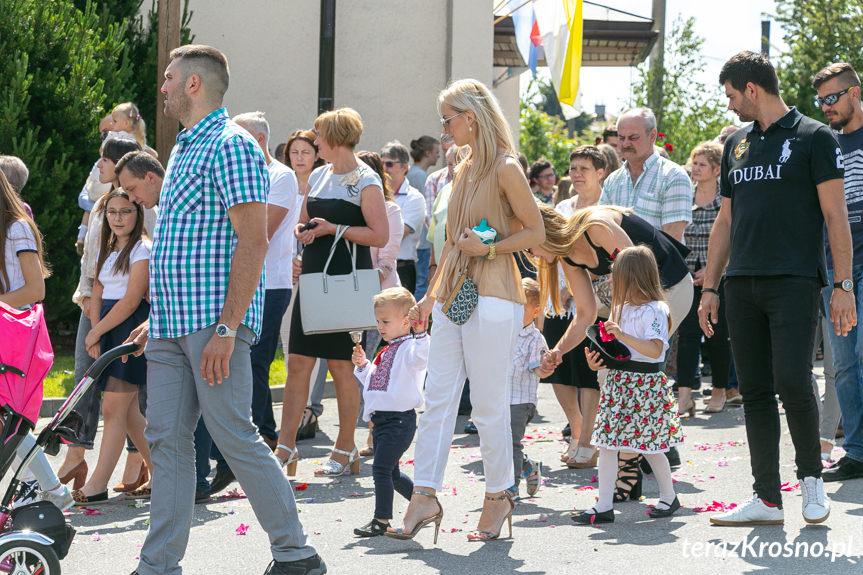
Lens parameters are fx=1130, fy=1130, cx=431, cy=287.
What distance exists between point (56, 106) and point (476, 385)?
8530 mm

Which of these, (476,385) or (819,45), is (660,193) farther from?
(819,45)

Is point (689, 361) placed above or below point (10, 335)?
below

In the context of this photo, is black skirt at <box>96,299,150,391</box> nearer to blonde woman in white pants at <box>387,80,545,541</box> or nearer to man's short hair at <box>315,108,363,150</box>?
man's short hair at <box>315,108,363,150</box>

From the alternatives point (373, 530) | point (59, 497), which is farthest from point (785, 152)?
point (59, 497)

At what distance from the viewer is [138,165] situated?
6.53 meters

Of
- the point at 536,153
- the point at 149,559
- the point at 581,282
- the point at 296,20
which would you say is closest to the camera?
the point at 149,559

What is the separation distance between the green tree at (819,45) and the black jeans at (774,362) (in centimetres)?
1807

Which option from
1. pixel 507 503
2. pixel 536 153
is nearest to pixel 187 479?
pixel 507 503

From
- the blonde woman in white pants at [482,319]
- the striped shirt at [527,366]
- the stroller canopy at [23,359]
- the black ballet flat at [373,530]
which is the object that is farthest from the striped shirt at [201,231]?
the striped shirt at [527,366]

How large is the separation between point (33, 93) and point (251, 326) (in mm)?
8728

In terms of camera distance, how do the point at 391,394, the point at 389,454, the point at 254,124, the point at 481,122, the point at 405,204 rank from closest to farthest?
the point at 481,122
the point at 389,454
the point at 391,394
the point at 254,124
the point at 405,204

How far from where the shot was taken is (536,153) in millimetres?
25453

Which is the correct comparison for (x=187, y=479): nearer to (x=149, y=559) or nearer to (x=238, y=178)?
(x=149, y=559)

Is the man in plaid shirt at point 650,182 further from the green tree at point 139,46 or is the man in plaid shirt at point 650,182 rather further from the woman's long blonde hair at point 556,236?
the green tree at point 139,46
